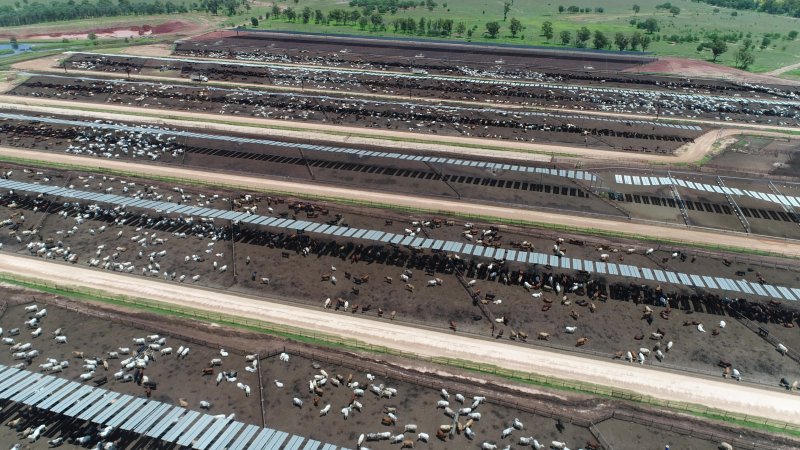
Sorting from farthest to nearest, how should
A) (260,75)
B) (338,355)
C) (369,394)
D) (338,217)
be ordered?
(260,75), (338,217), (338,355), (369,394)

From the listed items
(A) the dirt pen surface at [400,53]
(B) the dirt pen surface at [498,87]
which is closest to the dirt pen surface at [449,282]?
(B) the dirt pen surface at [498,87]

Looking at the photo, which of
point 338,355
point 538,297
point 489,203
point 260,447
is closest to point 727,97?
point 489,203

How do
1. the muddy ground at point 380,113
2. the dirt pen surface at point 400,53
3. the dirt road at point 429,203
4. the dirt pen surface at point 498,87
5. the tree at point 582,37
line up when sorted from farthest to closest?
the tree at point 582,37
the dirt pen surface at point 400,53
the dirt pen surface at point 498,87
the muddy ground at point 380,113
the dirt road at point 429,203

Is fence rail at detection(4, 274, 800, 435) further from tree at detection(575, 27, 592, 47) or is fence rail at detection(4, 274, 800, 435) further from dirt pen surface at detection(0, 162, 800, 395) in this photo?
tree at detection(575, 27, 592, 47)

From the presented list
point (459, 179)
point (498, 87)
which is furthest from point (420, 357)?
point (498, 87)

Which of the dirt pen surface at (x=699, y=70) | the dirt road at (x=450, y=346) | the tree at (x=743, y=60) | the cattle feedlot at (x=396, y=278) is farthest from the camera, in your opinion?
the tree at (x=743, y=60)

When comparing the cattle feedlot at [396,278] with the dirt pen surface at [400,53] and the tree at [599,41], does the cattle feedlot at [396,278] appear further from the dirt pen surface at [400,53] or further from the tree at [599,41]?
the tree at [599,41]

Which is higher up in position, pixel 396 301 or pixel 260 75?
pixel 260 75

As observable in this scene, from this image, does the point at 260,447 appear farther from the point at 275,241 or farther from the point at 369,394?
the point at 275,241
